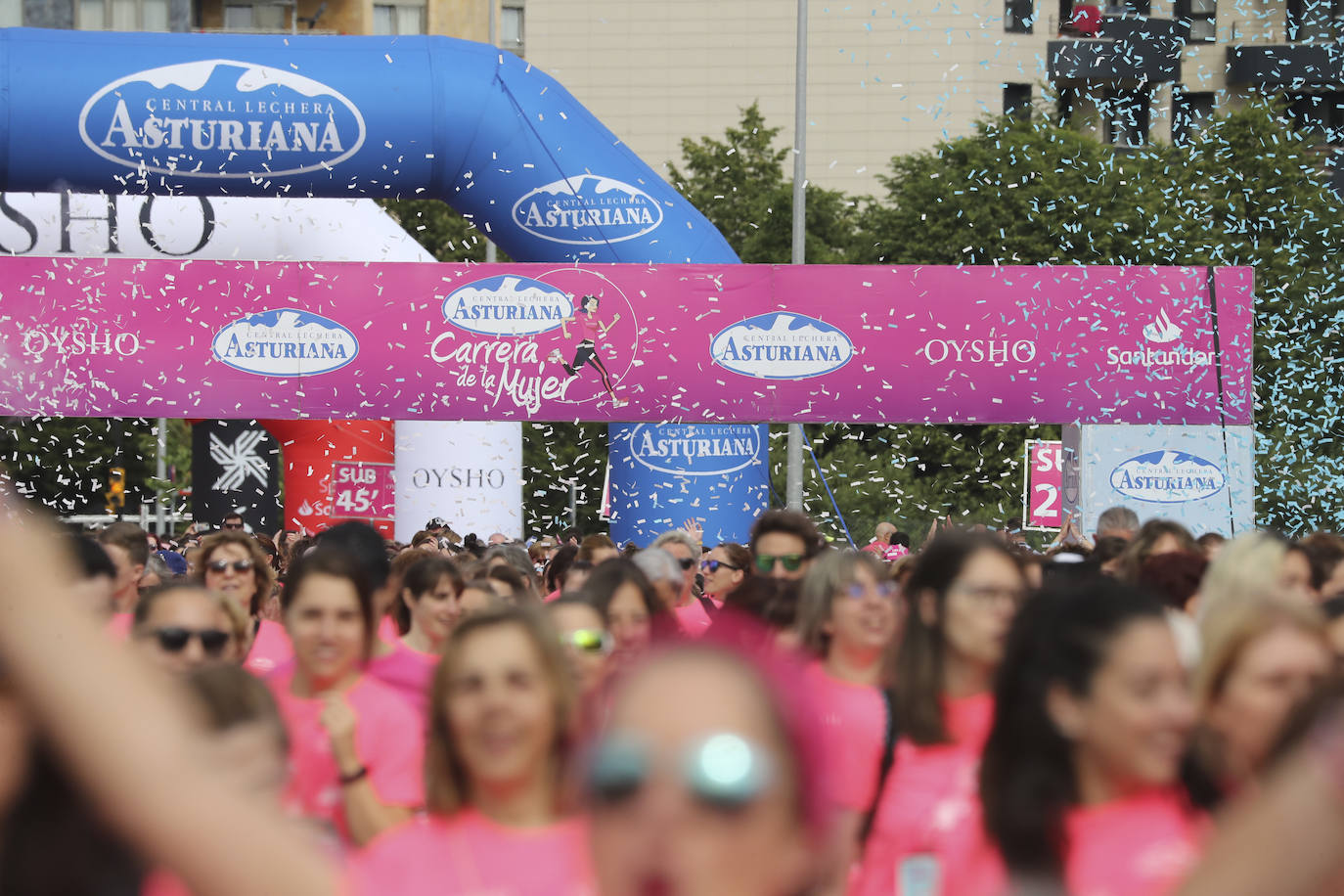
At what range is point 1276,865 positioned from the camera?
0.89 m

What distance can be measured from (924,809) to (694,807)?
82.6 inches

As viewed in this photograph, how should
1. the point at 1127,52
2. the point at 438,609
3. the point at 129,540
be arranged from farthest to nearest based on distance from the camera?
the point at 1127,52, the point at 129,540, the point at 438,609

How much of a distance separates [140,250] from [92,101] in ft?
5.35

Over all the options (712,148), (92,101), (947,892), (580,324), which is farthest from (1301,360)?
(947,892)

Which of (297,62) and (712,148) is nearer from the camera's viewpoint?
(297,62)

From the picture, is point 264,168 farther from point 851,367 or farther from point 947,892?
point 947,892

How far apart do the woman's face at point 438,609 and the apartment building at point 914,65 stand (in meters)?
38.1

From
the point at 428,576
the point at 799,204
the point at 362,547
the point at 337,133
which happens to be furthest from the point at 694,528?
the point at 799,204

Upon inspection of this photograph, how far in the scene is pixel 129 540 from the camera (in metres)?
6.61

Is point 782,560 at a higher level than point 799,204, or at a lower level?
lower

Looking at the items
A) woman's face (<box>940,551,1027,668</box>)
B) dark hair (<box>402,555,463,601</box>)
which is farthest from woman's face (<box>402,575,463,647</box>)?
woman's face (<box>940,551,1027,668</box>)

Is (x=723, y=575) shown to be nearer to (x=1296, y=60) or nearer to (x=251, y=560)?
(x=251, y=560)

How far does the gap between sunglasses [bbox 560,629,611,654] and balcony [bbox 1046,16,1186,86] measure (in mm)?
41031

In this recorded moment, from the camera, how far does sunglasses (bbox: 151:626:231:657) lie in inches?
140
